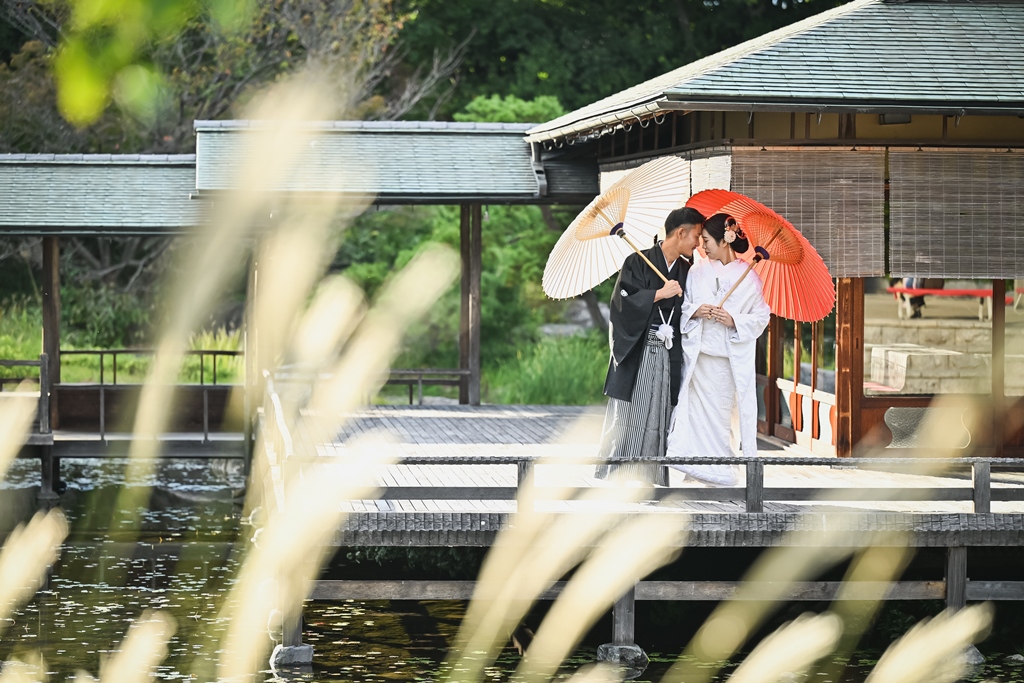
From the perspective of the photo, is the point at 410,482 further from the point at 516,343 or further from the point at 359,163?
the point at 516,343

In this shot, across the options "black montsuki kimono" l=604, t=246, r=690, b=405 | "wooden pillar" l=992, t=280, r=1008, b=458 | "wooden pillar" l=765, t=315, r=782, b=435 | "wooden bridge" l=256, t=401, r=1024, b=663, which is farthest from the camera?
"wooden pillar" l=765, t=315, r=782, b=435

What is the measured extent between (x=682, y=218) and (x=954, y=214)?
7.96ft

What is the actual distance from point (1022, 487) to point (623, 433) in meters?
2.46


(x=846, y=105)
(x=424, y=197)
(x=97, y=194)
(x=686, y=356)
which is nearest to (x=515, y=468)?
(x=686, y=356)

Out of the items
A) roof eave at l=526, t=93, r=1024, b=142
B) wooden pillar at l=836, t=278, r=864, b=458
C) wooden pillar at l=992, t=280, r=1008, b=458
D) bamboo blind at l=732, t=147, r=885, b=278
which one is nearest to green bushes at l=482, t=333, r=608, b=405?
wooden pillar at l=836, t=278, r=864, b=458

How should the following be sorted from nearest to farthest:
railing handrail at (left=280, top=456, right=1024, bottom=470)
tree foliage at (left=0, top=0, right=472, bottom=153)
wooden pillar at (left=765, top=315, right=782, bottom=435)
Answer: railing handrail at (left=280, top=456, right=1024, bottom=470) → wooden pillar at (left=765, top=315, right=782, bottom=435) → tree foliage at (left=0, top=0, right=472, bottom=153)

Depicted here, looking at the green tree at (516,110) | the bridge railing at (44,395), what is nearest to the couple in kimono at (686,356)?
the bridge railing at (44,395)

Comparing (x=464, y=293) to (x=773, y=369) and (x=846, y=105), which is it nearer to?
(x=773, y=369)

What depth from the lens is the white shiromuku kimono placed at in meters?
9.24

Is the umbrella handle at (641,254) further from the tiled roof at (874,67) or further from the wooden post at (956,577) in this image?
the wooden post at (956,577)

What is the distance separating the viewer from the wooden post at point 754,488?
8.59 metres

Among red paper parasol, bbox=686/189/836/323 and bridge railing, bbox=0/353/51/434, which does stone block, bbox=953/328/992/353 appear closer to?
red paper parasol, bbox=686/189/836/323

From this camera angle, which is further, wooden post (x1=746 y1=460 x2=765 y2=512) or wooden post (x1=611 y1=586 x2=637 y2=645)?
wooden post (x1=611 y1=586 x2=637 y2=645)

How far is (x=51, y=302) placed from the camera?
1478 centimetres
